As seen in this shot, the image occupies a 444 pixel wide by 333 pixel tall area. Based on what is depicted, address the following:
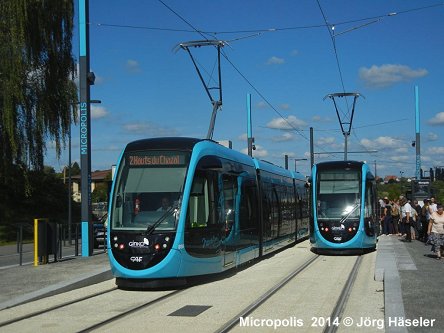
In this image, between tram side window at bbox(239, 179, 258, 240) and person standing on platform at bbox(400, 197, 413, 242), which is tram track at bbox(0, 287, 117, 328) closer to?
tram side window at bbox(239, 179, 258, 240)

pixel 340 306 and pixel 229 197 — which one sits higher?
pixel 229 197

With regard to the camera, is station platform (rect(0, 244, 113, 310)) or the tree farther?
the tree

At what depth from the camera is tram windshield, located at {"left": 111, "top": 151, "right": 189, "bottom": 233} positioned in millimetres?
11383

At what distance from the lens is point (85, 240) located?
17.3 m

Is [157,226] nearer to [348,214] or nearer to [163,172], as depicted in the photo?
[163,172]

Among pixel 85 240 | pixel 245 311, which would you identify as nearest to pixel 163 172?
Result: pixel 245 311

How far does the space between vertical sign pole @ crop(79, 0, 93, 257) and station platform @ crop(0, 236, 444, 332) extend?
2.67 feet

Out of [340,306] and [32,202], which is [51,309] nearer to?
[340,306]

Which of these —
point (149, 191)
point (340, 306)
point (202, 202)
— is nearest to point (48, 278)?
point (149, 191)

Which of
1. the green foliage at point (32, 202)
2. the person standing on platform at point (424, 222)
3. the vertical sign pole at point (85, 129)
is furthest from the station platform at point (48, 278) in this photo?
the green foliage at point (32, 202)

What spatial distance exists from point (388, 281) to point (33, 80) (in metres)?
23.8

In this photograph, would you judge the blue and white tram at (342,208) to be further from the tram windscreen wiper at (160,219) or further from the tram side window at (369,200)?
the tram windscreen wiper at (160,219)

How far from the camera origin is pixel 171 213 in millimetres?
11344

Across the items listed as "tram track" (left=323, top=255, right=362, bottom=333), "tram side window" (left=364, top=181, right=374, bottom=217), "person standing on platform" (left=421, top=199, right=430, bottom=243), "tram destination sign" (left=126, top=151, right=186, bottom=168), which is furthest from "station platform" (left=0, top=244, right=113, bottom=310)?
"person standing on platform" (left=421, top=199, right=430, bottom=243)
